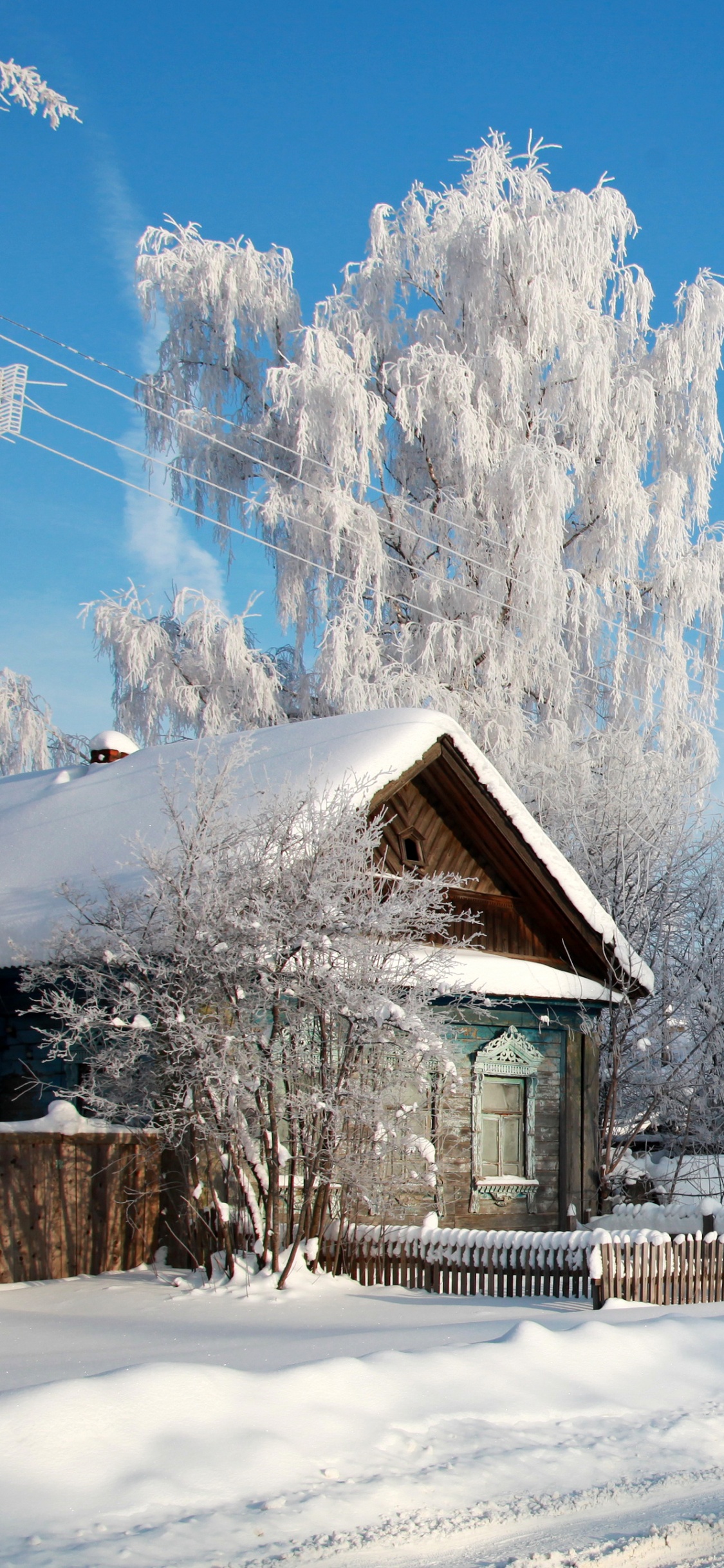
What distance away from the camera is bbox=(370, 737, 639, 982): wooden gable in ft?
46.6

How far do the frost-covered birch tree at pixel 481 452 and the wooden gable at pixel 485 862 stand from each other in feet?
19.5

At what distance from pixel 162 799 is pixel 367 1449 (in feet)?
29.2

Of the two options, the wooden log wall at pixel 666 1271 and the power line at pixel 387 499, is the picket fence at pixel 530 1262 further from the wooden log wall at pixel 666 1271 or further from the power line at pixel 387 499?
the power line at pixel 387 499

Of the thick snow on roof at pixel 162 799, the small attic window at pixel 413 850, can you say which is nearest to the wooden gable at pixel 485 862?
the small attic window at pixel 413 850

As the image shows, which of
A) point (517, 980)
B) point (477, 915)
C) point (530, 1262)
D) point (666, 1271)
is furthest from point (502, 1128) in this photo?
point (666, 1271)

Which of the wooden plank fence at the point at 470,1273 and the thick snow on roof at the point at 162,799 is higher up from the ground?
the thick snow on roof at the point at 162,799

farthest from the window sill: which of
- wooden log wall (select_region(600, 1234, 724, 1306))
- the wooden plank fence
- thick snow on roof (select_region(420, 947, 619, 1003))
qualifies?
wooden log wall (select_region(600, 1234, 724, 1306))

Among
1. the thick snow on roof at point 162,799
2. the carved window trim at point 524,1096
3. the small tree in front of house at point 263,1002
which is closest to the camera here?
the small tree in front of house at point 263,1002

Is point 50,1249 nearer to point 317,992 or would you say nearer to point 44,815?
point 317,992

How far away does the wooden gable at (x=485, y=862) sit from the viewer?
14219 mm

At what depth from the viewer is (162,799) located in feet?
44.5

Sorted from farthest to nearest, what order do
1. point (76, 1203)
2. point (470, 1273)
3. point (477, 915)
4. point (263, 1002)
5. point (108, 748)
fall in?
point (108, 748)
point (477, 915)
point (470, 1273)
point (76, 1203)
point (263, 1002)

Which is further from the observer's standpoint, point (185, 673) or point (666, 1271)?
point (185, 673)

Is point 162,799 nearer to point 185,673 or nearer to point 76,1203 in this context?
point 76,1203
